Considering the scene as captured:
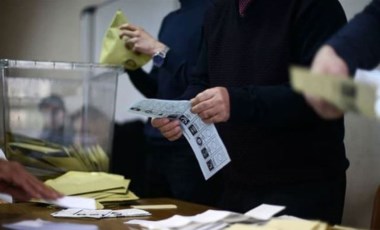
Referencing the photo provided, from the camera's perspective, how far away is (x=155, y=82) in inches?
79.6

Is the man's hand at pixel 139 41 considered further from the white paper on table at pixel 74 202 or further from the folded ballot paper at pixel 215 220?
the folded ballot paper at pixel 215 220

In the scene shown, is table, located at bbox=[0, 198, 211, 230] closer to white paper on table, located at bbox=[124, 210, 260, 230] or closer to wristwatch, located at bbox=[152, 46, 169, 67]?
white paper on table, located at bbox=[124, 210, 260, 230]

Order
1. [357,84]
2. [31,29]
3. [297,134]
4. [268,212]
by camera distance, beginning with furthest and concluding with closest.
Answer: [31,29] → [297,134] → [268,212] → [357,84]

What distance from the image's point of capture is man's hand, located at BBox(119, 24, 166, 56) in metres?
1.83

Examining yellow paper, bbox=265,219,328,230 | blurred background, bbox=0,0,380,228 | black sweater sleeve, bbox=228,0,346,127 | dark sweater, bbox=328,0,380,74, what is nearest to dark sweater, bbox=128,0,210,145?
blurred background, bbox=0,0,380,228

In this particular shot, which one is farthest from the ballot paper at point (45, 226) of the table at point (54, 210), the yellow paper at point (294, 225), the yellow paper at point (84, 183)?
the yellow paper at point (294, 225)

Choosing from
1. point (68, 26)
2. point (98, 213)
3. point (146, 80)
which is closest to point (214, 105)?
point (98, 213)

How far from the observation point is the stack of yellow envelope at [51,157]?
5.48 feet

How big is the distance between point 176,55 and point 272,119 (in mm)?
672

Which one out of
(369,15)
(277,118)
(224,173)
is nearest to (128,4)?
(224,173)

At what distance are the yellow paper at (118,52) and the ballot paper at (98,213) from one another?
68 cm

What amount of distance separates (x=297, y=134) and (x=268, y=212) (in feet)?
0.71

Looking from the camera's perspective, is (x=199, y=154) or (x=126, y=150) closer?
(x=199, y=154)

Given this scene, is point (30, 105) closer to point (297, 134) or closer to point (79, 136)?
point (79, 136)
